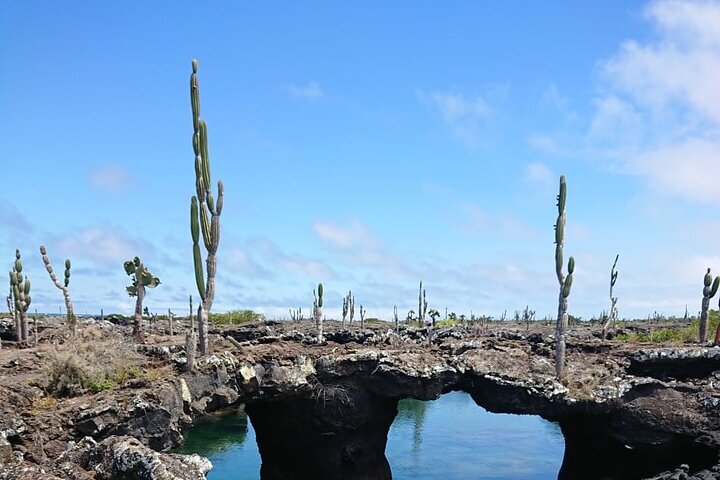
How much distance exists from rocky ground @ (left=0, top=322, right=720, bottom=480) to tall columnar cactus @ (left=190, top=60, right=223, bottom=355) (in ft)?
4.59

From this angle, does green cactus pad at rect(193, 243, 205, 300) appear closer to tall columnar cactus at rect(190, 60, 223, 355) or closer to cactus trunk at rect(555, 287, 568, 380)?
tall columnar cactus at rect(190, 60, 223, 355)

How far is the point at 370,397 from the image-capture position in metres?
20.1

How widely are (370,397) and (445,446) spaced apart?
12919 millimetres

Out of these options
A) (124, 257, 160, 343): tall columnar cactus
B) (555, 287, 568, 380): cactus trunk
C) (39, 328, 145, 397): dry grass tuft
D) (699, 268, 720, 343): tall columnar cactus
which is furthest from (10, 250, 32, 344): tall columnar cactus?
(699, 268, 720, 343): tall columnar cactus

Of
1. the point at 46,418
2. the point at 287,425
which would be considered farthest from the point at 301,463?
the point at 46,418

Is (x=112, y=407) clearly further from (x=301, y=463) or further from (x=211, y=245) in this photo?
(x=301, y=463)

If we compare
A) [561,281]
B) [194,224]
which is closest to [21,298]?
[194,224]

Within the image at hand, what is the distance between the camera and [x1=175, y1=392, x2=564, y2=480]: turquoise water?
2653 centimetres

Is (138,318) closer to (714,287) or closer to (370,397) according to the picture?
(370,397)

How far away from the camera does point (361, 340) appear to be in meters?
29.8

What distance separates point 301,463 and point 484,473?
8074 millimetres

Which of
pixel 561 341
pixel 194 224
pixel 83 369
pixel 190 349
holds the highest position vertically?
pixel 194 224

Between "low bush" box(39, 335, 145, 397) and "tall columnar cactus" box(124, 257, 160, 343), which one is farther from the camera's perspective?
"tall columnar cactus" box(124, 257, 160, 343)

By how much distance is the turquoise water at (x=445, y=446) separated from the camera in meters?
26.5
